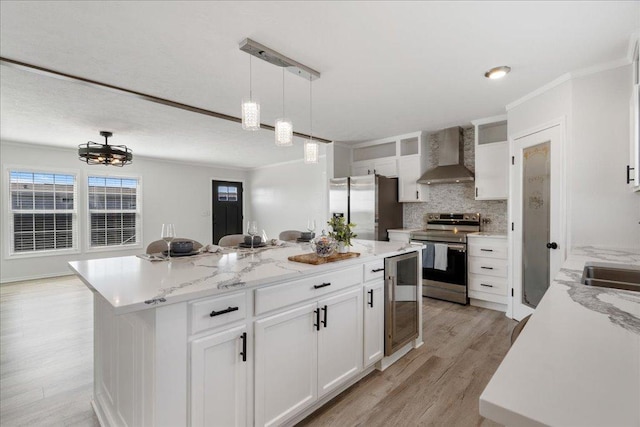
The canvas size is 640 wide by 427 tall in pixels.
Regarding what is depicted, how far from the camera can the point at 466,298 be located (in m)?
4.02

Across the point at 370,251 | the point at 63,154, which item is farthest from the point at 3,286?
the point at 370,251

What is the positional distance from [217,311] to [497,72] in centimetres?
290

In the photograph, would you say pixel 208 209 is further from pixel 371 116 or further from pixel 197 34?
pixel 197 34

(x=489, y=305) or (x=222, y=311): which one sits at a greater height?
(x=222, y=311)

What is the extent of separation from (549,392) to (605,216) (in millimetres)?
2861

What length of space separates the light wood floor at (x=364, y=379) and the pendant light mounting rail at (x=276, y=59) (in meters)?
2.52

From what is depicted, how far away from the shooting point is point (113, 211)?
6.46m

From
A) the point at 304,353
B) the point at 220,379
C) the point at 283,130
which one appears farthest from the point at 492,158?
the point at 220,379

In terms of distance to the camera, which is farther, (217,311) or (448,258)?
(448,258)

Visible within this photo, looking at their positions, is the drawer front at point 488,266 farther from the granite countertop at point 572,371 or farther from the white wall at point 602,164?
the granite countertop at point 572,371

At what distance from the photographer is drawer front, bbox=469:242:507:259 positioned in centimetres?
373

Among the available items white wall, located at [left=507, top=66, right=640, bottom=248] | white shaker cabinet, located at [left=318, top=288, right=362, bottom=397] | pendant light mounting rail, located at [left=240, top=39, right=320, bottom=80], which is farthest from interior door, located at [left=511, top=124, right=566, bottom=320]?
pendant light mounting rail, located at [left=240, top=39, right=320, bottom=80]

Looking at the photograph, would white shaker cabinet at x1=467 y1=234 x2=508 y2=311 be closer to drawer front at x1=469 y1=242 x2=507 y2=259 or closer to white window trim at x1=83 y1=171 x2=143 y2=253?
drawer front at x1=469 y1=242 x2=507 y2=259

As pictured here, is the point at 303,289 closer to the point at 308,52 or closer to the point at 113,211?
the point at 308,52
